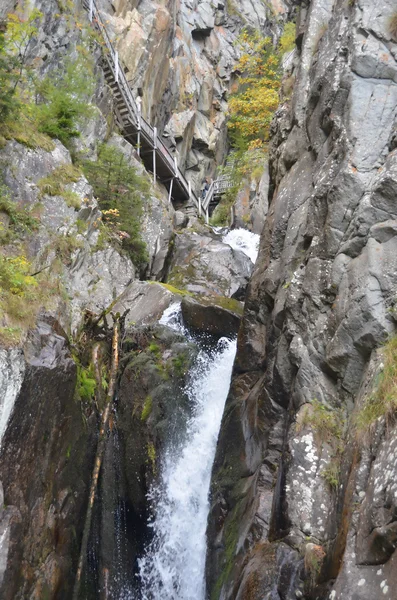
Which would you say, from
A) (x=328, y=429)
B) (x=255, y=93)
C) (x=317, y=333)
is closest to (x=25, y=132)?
(x=317, y=333)

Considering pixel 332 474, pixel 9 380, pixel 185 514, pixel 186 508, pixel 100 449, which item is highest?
pixel 9 380

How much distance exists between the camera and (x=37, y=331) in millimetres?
7492

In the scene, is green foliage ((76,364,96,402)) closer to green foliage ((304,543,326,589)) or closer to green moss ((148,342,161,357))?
green moss ((148,342,161,357))

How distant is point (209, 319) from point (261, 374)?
474 centimetres

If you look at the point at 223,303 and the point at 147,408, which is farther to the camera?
the point at 223,303

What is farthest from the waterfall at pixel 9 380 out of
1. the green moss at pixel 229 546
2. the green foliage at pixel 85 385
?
the green moss at pixel 229 546

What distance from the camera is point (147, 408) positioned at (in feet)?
35.1

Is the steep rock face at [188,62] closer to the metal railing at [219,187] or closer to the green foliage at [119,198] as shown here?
the metal railing at [219,187]

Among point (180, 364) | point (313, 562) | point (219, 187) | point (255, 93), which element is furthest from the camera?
point (219, 187)

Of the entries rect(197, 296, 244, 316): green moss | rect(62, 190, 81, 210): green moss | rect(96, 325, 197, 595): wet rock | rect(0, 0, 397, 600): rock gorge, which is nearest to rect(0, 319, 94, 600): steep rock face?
rect(0, 0, 397, 600): rock gorge

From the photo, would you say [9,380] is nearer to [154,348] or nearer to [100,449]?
[100,449]

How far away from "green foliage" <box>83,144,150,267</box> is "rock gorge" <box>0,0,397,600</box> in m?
1.34

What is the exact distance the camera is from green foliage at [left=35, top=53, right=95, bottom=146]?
1552 centimetres

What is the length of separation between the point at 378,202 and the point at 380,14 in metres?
4.54
